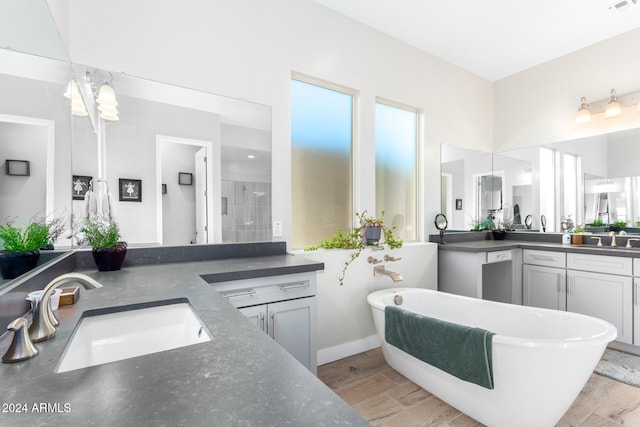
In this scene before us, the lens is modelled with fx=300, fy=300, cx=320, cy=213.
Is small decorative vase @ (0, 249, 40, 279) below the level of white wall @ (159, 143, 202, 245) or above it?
below

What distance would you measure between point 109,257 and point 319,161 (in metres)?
1.69

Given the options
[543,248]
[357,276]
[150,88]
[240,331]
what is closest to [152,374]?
[240,331]

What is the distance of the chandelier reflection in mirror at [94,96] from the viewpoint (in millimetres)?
1628

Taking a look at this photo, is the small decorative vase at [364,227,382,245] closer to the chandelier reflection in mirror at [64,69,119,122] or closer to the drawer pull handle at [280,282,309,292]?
the drawer pull handle at [280,282,309,292]

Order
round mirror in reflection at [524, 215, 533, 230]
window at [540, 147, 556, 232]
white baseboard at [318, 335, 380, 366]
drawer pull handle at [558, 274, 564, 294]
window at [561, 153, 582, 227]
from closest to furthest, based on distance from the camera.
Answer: white baseboard at [318, 335, 380, 366] < drawer pull handle at [558, 274, 564, 294] < window at [561, 153, 582, 227] < window at [540, 147, 556, 232] < round mirror in reflection at [524, 215, 533, 230]

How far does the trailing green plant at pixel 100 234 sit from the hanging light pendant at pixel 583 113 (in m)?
4.27

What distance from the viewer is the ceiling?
253 centimetres

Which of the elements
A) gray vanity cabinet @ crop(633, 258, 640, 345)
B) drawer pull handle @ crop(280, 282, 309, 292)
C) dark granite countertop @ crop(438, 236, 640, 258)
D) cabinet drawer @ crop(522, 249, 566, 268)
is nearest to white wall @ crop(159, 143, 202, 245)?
drawer pull handle @ crop(280, 282, 309, 292)

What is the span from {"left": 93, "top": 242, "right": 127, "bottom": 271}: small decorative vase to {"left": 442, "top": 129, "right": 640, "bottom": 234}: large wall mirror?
3.14 m

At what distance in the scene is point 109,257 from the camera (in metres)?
1.59

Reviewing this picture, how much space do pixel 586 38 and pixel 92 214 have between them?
14.8ft

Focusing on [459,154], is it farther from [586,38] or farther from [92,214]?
[92,214]

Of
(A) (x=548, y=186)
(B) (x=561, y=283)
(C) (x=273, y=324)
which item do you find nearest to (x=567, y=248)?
(B) (x=561, y=283)

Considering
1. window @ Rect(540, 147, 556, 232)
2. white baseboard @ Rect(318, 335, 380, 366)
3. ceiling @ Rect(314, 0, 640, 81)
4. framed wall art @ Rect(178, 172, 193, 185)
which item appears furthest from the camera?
window @ Rect(540, 147, 556, 232)
